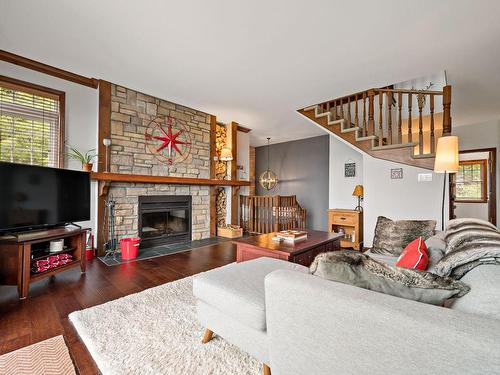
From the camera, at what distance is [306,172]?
6672 millimetres

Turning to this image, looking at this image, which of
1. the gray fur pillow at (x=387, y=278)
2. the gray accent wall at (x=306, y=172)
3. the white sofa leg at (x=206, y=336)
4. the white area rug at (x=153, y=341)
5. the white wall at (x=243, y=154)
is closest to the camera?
the gray fur pillow at (x=387, y=278)

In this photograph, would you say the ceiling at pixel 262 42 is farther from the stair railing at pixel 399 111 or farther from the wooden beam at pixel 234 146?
the wooden beam at pixel 234 146

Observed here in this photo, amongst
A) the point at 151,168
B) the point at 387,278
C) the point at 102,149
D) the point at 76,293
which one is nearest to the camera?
the point at 387,278

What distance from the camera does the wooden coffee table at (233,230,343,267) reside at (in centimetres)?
236

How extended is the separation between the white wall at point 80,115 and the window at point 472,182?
783 centimetres

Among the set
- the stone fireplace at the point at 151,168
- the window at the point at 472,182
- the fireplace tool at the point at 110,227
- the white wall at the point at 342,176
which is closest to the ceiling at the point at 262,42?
the stone fireplace at the point at 151,168

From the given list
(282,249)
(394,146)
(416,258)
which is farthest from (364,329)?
(394,146)

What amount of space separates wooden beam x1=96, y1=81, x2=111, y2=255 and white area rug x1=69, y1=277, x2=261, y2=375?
179 centimetres

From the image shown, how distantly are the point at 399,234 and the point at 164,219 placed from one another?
12.4 feet

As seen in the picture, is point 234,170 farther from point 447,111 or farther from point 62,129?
point 447,111

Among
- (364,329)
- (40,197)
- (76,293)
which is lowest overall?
(76,293)

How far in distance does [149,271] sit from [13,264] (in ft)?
4.20

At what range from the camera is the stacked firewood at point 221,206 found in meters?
5.61

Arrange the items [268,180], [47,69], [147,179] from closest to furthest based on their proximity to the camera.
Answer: [47,69] → [147,179] → [268,180]
